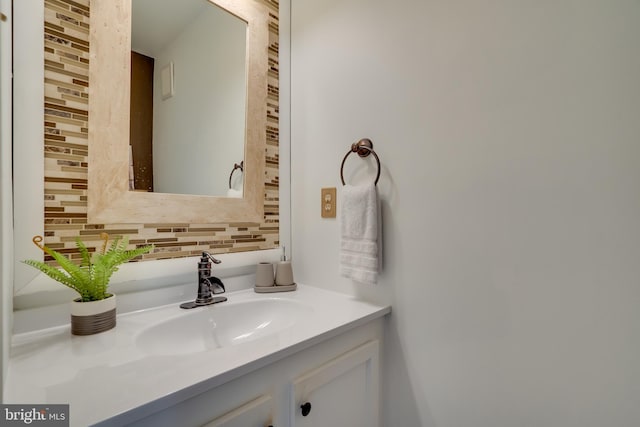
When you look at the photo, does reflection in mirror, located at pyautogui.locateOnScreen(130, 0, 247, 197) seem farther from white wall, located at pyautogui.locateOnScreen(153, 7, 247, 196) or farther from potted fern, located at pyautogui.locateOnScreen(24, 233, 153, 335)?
potted fern, located at pyautogui.locateOnScreen(24, 233, 153, 335)

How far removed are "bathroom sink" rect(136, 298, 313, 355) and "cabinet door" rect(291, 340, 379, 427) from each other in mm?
169

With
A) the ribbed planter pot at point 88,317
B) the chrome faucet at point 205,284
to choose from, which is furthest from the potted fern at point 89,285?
the chrome faucet at point 205,284

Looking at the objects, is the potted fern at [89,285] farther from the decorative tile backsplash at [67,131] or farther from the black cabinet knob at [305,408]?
the black cabinet knob at [305,408]

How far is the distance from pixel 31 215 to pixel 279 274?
2.68 ft

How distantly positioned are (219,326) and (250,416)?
1.44 feet

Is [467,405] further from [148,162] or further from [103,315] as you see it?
[148,162]

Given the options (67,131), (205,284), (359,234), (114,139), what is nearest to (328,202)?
(359,234)

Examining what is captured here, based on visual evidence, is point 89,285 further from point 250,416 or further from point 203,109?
point 203,109

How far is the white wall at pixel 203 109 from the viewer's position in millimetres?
1083

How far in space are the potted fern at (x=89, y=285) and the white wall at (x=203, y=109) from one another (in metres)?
0.31

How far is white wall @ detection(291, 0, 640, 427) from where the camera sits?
0.69m

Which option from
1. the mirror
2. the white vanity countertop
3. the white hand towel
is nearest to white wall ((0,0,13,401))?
the white vanity countertop

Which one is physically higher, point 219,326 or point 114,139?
point 114,139

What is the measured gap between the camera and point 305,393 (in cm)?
79
